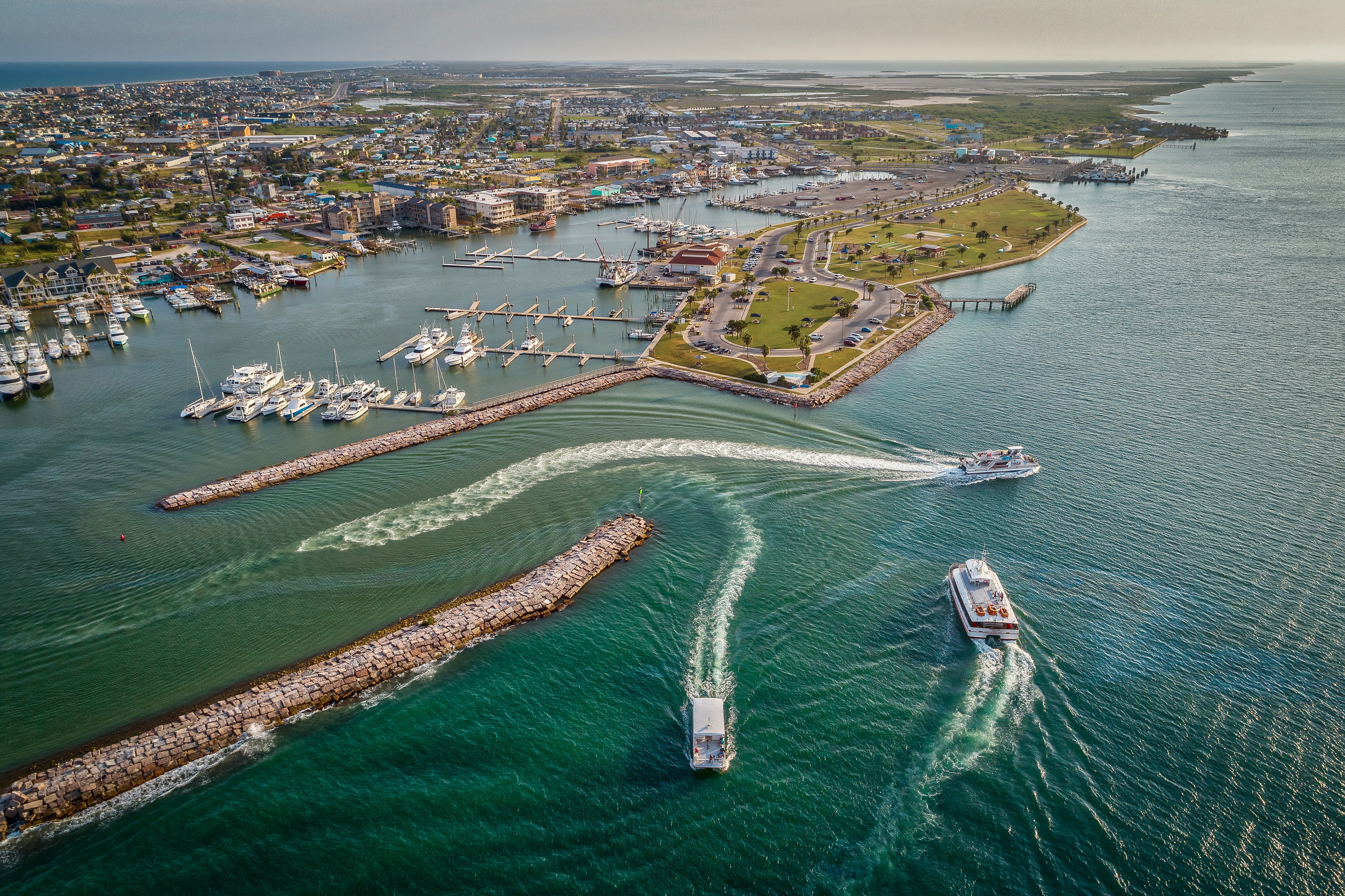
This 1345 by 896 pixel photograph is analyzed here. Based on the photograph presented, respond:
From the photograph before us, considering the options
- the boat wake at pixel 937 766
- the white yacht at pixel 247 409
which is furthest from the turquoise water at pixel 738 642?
the white yacht at pixel 247 409

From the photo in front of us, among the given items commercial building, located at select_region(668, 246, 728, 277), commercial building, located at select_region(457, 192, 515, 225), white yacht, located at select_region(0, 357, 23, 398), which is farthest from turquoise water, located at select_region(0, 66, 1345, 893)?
commercial building, located at select_region(457, 192, 515, 225)

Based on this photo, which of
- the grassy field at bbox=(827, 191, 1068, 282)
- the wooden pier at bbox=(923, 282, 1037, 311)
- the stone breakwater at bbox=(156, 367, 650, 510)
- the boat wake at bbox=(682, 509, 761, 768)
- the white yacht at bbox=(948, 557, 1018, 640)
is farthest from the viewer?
the grassy field at bbox=(827, 191, 1068, 282)

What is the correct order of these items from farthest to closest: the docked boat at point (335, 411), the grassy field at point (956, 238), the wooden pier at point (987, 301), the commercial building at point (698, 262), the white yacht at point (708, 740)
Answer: the grassy field at point (956, 238) < the commercial building at point (698, 262) < the wooden pier at point (987, 301) < the docked boat at point (335, 411) < the white yacht at point (708, 740)

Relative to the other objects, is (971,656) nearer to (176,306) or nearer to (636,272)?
(636,272)

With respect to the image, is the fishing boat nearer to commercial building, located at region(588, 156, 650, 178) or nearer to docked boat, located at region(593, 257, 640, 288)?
docked boat, located at region(593, 257, 640, 288)

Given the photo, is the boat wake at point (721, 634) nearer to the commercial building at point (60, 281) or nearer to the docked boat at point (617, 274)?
the docked boat at point (617, 274)

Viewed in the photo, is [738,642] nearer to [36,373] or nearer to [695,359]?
[695,359]
